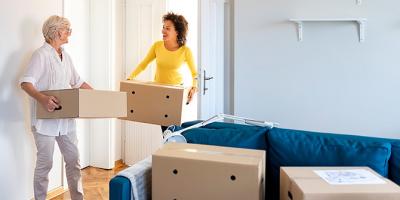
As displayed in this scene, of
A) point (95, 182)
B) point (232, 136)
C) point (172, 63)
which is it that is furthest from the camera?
point (95, 182)

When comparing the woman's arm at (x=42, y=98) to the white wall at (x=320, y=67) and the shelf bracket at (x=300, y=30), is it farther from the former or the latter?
the shelf bracket at (x=300, y=30)

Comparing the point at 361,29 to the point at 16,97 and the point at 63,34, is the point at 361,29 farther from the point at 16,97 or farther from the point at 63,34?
the point at 16,97

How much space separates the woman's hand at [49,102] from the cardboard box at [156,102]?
18.7 inches

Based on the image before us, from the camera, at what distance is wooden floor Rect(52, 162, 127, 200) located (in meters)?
3.39

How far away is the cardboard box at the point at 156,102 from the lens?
8.88ft

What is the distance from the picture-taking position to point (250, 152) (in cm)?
169

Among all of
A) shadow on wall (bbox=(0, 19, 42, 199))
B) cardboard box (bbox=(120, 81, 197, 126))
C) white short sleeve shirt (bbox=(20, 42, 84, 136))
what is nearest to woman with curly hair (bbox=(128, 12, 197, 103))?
cardboard box (bbox=(120, 81, 197, 126))

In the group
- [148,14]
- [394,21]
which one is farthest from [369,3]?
[148,14]

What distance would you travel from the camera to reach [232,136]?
2053 millimetres

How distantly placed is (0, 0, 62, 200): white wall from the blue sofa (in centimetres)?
153

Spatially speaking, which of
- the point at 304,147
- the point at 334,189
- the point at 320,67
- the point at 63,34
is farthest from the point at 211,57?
the point at 334,189

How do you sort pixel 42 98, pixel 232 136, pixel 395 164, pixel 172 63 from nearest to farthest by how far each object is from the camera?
pixel 395 164 → pixel 232 136 → pixel 42 98 → pixel 172 63

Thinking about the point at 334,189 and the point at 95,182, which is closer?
the point at 334,189

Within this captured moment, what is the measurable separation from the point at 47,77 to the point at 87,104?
553mm
